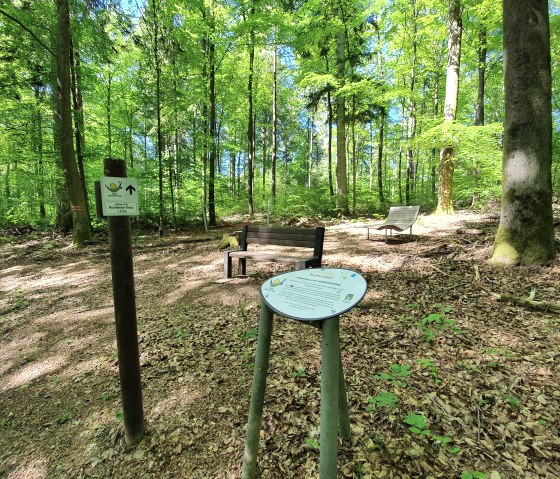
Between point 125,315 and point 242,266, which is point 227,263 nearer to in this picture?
point 242,266

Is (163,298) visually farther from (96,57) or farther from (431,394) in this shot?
(96,57)

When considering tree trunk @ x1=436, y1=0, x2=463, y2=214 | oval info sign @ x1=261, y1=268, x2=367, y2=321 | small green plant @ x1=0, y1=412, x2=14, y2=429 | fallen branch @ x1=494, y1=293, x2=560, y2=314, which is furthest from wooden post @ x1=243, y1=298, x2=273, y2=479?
tree trunk @ x1=436, y1=0, x2=463, y2=214

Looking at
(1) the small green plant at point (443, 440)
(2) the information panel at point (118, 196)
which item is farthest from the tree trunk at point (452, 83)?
(2) the information panel at point (118, 196)

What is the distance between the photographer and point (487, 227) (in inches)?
277

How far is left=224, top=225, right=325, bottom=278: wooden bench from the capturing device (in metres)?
4.10

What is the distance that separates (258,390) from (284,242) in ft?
10.4

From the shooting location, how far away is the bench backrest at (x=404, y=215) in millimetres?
7386

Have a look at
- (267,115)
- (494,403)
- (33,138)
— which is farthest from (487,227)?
(267,115)

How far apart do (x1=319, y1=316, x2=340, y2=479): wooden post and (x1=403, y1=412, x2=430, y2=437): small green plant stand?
0.98 m

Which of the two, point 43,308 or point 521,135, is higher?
point 521,135

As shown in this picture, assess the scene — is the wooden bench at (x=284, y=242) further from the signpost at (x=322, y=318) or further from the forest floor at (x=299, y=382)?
the signpost at (x=322, y=318)

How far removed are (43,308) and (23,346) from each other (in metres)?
1.29

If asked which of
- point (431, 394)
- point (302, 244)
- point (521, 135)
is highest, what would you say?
point (521, 135)

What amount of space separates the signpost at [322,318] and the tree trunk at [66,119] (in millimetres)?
9454
